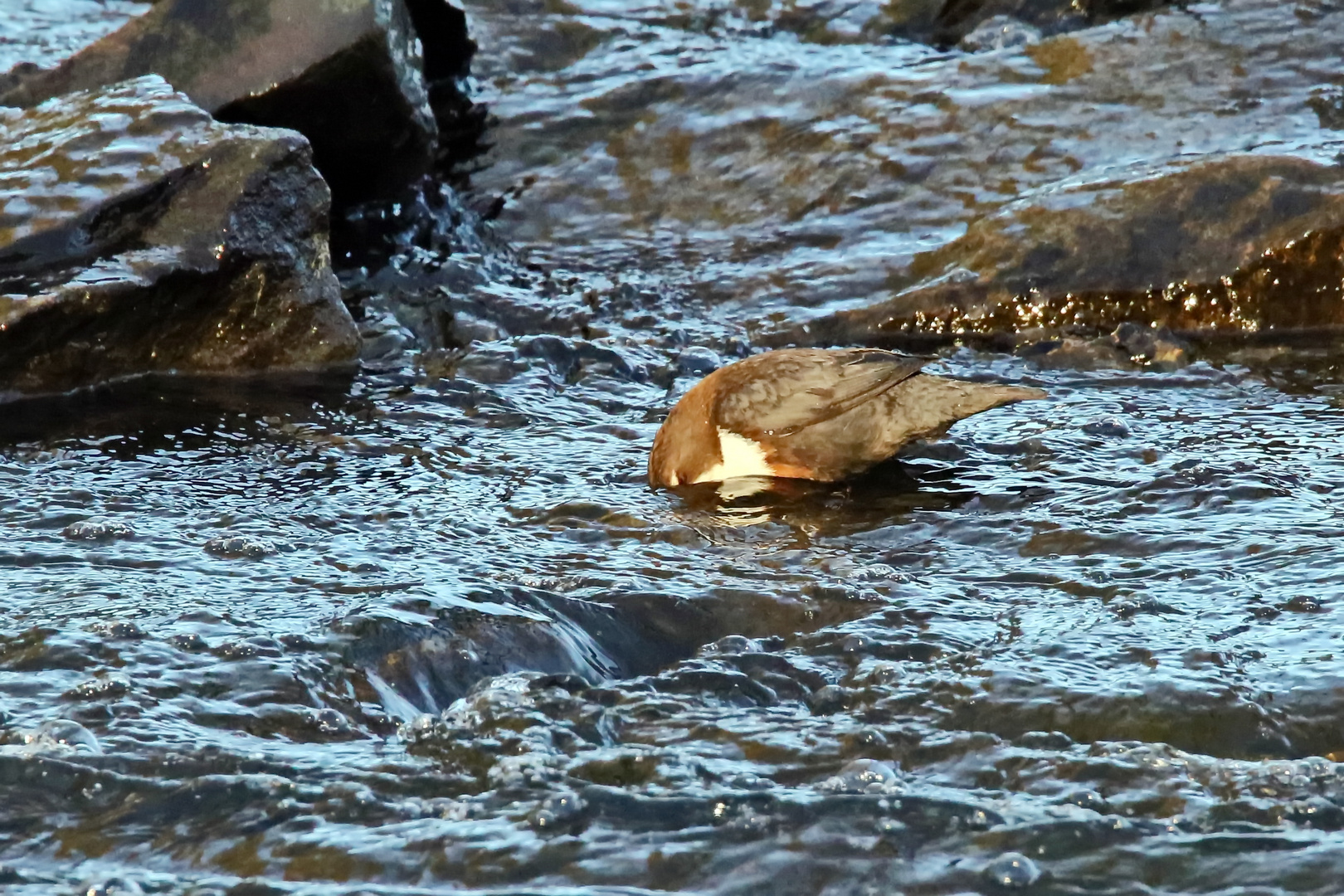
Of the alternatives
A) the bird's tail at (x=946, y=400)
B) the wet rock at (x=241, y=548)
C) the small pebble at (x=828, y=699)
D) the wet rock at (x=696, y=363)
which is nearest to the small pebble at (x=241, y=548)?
the wet rock at (x=241, y=548)

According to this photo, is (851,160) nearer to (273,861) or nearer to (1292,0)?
(1292,0)

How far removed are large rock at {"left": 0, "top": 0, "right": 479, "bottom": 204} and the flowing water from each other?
5.46 feet

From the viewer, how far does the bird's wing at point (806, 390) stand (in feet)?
18.4

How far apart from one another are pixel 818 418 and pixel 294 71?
359 centimetres

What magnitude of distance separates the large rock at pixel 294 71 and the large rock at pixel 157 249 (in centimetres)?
69

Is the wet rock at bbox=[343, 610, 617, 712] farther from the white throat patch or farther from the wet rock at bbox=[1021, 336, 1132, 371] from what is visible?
the wet rock at bbox=[1021, 336, 1132, 371]

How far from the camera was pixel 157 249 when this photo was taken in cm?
655

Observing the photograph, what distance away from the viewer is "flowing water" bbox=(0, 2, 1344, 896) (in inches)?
129

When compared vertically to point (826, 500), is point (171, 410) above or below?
above

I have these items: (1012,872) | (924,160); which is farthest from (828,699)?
(924,160)

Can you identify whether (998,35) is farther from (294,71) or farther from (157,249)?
(157,249)

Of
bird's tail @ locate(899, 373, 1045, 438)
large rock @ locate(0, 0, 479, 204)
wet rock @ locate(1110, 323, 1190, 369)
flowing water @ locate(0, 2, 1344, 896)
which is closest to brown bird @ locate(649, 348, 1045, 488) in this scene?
bird's tail @ locate(899, 373, 1045, 438)

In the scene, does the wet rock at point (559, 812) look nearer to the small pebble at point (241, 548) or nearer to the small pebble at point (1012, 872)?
the small pebble at point (1012, 872)

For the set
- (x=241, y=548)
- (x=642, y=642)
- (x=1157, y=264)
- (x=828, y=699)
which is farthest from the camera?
(x=1157, y=264)
